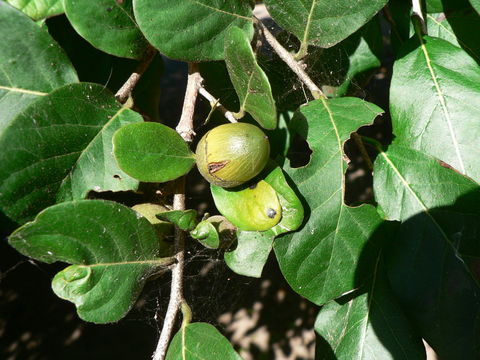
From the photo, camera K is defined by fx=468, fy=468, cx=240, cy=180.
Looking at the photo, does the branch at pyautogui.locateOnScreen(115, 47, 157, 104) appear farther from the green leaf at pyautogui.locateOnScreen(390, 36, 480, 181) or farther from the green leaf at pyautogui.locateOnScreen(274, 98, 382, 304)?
the green leaf at pyautogui.locateOnScreen(390, 36, 480, 181)

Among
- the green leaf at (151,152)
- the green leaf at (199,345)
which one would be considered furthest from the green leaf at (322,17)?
the green leaf at (199,345)

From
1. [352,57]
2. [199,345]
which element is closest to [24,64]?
[199,345]

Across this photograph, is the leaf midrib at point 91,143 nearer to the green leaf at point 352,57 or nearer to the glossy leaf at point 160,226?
the glossy leaf at point 160,226

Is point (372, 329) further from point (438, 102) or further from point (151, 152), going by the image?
point (151, 152)

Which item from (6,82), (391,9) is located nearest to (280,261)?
(6,82)

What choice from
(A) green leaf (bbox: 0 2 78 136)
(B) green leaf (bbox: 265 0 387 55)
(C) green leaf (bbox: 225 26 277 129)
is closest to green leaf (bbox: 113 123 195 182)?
(C) green leaf (bbox: 225 26 277 129)
